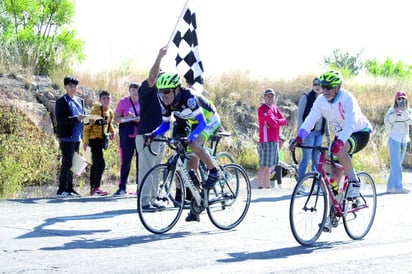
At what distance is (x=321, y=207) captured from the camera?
10484mm

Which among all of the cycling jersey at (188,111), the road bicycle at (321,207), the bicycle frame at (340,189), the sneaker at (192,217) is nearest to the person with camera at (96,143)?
the sneaker at (192,217)

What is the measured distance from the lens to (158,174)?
1080 centimetres

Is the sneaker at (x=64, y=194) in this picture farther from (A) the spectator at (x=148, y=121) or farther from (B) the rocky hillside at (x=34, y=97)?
(B) the rocky hillside at (x=34, y=97)

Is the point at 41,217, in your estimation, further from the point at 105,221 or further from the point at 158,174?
the point at 158,174

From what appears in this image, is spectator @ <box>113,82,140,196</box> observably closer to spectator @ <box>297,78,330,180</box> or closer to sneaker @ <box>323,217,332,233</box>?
spectator @ <box>297,78,330,180</box>

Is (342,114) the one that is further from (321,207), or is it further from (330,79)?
(321,207)

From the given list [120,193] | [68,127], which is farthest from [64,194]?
[68,127]

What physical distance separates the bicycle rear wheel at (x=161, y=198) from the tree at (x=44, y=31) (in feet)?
38.3

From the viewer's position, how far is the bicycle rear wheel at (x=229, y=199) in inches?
452

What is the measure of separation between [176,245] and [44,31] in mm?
15134

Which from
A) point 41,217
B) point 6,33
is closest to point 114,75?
point 6,33

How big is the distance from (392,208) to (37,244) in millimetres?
6581

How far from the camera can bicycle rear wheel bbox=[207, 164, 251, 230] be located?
11484 millimetres

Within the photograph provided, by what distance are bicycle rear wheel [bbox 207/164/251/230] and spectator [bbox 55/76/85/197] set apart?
3941mm
